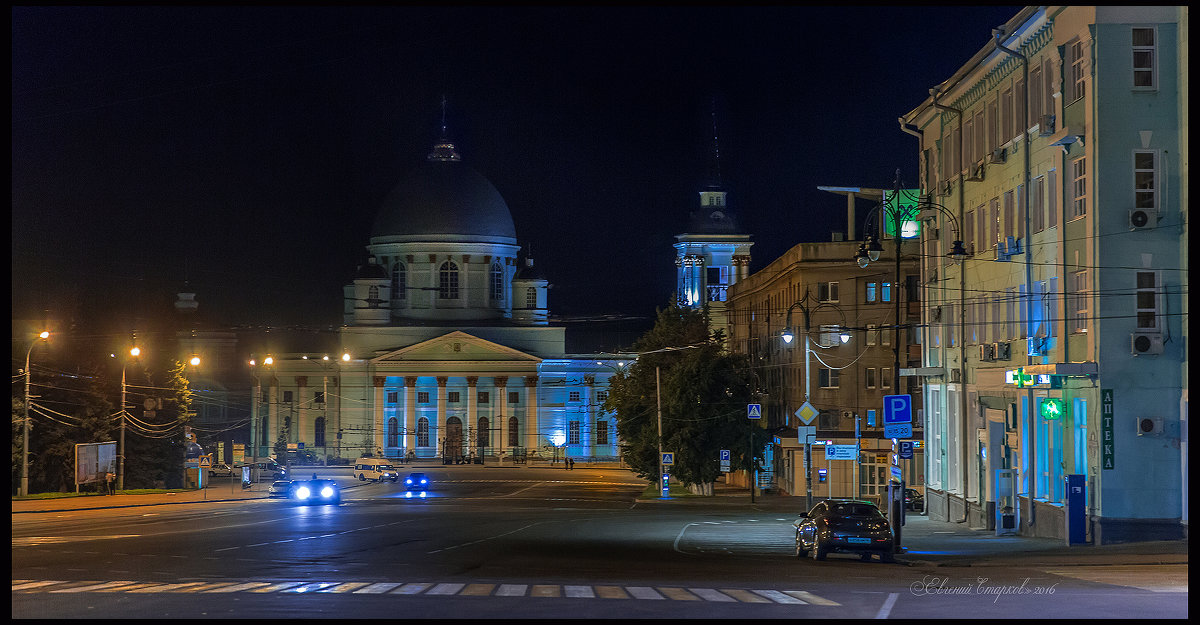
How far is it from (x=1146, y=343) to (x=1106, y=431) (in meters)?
2.09

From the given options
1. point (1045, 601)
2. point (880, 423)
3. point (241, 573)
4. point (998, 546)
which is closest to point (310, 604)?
point (241, 573)

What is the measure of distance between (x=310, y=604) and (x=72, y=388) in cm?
6239

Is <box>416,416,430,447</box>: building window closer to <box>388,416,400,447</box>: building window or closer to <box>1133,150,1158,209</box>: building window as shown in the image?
<box>388,416,400,447</box>: building window

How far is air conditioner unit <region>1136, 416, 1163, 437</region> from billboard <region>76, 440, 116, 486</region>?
5035 cm

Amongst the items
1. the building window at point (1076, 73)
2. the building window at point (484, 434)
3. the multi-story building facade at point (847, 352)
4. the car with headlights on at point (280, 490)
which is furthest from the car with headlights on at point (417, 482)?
the building window at point (1076, 73)

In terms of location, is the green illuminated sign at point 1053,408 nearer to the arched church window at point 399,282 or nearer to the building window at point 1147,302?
the building window at point 1147,302

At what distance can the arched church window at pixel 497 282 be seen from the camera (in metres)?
137

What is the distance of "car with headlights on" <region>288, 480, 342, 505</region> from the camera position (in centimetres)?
6519

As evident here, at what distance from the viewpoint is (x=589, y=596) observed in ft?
67.3

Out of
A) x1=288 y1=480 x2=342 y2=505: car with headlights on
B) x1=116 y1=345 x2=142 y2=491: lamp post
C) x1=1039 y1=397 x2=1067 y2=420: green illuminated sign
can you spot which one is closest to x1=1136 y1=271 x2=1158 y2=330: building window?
x1=1039 y1=397 x2=1067 y2=420: green illuminated sign

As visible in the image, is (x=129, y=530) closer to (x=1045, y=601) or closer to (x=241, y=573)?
(x=241, y=573)

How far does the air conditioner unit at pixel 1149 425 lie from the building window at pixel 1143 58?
7211 mm

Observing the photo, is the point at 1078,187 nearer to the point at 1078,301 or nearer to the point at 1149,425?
the point at 1078,301

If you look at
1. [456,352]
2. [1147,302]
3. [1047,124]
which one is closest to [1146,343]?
[1147,302]
